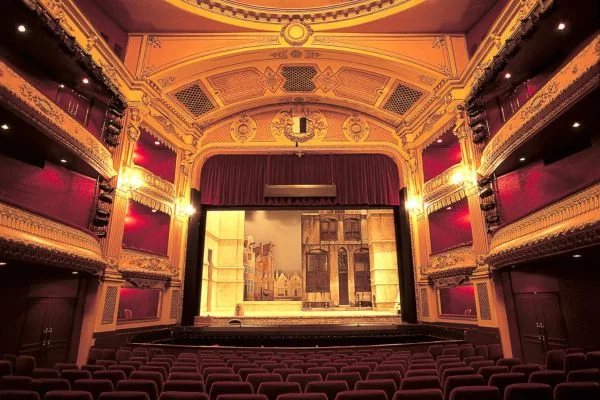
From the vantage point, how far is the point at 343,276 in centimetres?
2238

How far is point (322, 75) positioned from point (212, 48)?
4086mm

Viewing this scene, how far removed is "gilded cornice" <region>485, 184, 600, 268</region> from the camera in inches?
210

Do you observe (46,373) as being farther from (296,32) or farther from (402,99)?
(402,99)

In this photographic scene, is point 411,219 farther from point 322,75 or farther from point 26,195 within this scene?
point 26,195

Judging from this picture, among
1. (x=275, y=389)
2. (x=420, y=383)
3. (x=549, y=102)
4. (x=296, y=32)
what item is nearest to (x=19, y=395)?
(x=275, y=389)

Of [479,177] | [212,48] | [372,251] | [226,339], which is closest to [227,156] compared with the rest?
[212,48]

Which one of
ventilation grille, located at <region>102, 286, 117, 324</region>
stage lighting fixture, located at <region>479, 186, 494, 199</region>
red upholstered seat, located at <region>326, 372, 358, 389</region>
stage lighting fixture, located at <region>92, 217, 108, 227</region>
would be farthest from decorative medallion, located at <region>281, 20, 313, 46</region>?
red upholstered seat, located at <region>326, 372, 358, 389</region>

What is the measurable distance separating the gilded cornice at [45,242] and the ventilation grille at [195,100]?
6.18 meters

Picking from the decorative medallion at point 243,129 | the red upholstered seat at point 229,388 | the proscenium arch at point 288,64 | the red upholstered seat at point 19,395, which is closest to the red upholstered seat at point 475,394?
the red upholstered seat at point 229,388

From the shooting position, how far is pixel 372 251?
21000mm

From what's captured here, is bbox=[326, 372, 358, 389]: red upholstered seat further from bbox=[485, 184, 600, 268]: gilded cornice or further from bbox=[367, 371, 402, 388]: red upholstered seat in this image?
bbox=[485, 184, 600, 268]: gilded cornice

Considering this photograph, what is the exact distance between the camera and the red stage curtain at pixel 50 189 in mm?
7625

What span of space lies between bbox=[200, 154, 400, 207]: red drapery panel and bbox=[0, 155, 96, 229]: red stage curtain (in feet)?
15.1

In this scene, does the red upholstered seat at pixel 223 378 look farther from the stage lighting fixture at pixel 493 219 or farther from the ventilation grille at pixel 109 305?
the stage lighting fixture at pixel 493 219
